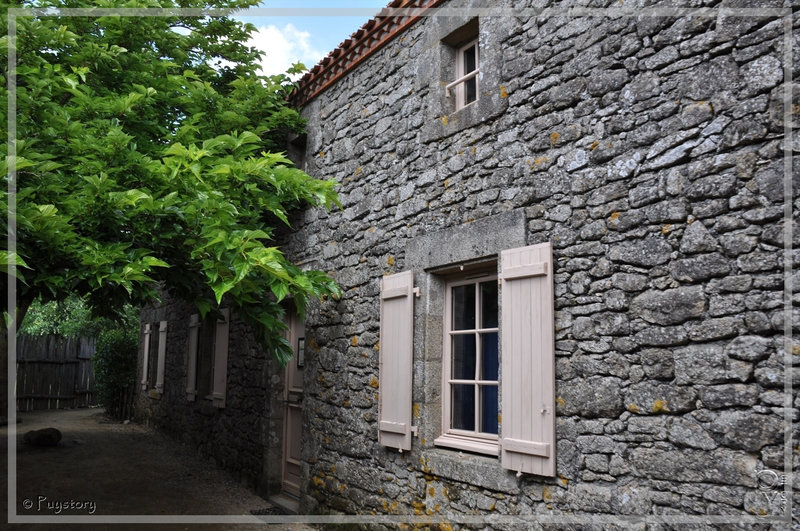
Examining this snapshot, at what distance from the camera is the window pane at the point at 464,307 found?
Result: 14.6ft

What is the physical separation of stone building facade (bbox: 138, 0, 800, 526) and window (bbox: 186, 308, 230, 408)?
2.56 m

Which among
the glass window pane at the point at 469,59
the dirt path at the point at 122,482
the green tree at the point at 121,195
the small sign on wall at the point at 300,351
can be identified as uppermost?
the glass window pane at the point at 469,59

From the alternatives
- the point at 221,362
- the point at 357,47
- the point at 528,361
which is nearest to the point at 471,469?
the point at 528,361

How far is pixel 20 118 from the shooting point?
14.6ft

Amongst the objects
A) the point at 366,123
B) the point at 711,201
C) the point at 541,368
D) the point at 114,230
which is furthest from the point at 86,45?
the point at 711,201

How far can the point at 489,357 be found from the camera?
4.25 m

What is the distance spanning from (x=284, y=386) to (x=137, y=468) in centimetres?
261

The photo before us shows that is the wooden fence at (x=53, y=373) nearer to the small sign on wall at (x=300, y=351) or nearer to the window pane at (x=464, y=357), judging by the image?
the small sign on wall at (x=300, y=351)

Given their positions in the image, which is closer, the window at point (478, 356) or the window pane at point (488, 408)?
the window at point (478, 356)

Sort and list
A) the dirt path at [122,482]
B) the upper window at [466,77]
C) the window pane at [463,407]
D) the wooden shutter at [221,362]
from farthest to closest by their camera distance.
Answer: the wooden shutter at [221,362], the dirt path at [122,482], the upper window at [466,77], the window pane at [463,407]

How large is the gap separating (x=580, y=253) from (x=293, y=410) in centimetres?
411

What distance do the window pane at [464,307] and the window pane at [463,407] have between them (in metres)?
0.43

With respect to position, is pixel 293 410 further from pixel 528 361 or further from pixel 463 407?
pixel 528 361

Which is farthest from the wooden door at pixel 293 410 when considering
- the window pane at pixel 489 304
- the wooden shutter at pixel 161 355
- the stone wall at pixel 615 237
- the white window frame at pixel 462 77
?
the wooden shutter at pixel 161 355
